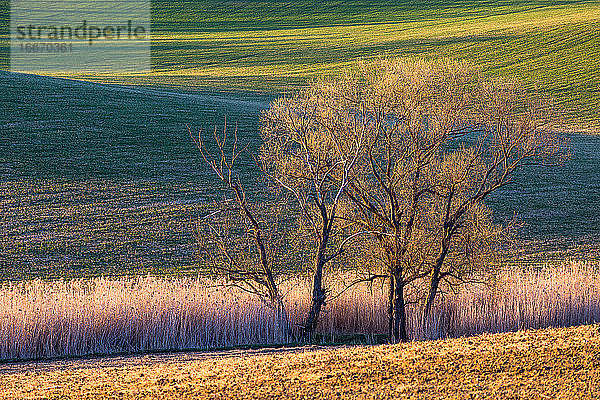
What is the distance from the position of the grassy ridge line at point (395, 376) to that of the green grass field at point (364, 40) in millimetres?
39407

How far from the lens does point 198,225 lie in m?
24.0

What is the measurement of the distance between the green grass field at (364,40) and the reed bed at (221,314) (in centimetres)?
3160

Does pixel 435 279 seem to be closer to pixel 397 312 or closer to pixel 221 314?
pixel 397 312

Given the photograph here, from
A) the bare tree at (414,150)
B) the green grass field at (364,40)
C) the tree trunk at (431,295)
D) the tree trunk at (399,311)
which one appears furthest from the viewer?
the green grass field at (364,40)

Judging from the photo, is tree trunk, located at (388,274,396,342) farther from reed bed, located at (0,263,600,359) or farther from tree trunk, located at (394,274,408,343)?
reed bed, located at (0,263,600,359)

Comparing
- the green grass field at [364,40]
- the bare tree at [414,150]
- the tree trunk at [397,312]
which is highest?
the green grass field at [364,40]

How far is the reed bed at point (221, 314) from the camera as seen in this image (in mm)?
12211

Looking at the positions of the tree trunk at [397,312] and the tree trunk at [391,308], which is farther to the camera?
the tree trunk at [391,308]

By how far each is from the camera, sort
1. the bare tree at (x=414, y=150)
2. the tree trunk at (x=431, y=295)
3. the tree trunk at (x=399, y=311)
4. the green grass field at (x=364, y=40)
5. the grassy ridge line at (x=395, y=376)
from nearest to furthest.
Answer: the grassy ridge line at (x=395, y=376), the tree trunk at (x=399, y=311), the tree trunk at (x=431, y=295), the bare tree at (x=414, y=150), the green grass field at (x=364, y=40)

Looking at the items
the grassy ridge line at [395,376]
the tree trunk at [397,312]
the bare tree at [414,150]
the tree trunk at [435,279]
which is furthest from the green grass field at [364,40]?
the grassy ridge line at [395,376]

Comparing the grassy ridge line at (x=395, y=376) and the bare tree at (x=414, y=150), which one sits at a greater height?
the bare tree at (x=414, y=150)

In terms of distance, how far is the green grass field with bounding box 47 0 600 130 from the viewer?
2183 inches

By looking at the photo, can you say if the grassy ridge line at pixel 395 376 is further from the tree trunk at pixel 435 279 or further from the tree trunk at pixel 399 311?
the tree trunk at pixel 435 279

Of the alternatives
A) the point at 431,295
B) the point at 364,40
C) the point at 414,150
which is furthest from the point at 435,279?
the point at 364,40
